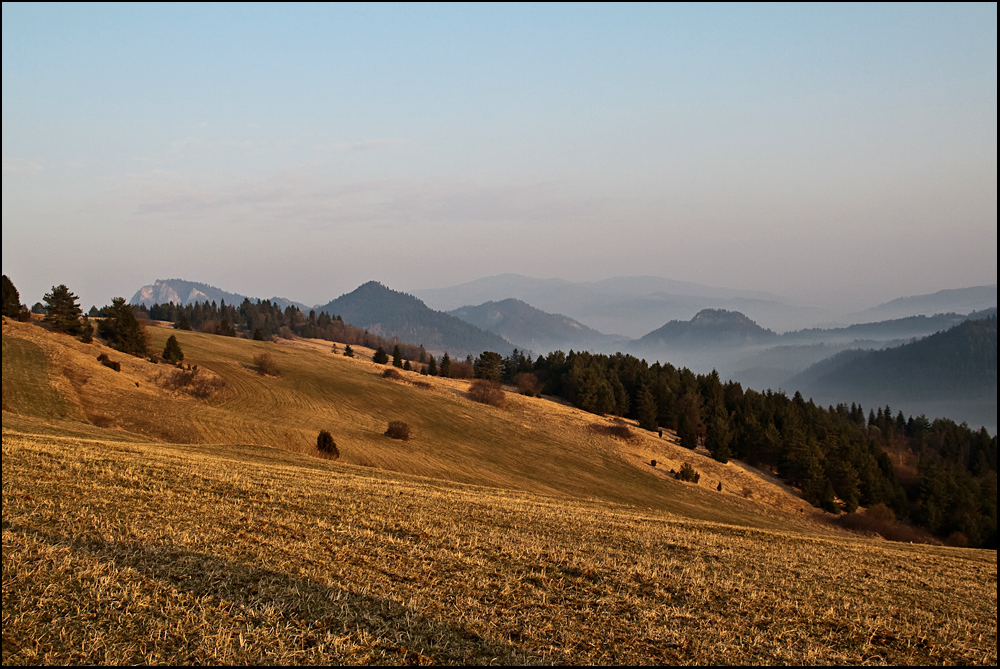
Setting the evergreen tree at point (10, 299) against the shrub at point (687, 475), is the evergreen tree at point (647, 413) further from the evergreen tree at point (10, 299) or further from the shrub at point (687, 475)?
the evergreen tree at point (10, 299)

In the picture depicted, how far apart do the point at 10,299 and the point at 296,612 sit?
88.4 m

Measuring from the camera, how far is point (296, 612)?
8.54 meters

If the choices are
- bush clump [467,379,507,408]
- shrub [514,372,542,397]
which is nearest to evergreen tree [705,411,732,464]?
bush clump [467,379,507,408]

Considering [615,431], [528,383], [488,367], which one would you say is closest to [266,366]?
[488,367]

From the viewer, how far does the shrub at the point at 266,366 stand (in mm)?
83250

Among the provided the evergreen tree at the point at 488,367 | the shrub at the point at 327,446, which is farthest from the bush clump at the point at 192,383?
the evergreen tree at the point at 488,367

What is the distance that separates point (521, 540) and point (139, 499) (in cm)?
1005

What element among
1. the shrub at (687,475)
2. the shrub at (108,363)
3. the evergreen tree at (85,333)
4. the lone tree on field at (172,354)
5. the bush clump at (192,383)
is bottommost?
the shrub at (687,475)

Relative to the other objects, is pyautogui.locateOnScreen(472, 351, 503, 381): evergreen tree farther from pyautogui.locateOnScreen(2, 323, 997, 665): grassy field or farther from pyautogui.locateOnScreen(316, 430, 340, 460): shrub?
pyautogui.locateOnScreen(2, 323, 997, 665): grassy field

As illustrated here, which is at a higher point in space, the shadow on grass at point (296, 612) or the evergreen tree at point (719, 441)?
the shadow on grass at point (296, 612)

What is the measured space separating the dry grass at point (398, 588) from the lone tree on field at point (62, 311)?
6321 cm

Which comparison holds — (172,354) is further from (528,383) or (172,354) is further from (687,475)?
(528,383)

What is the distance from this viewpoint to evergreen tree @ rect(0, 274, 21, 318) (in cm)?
7219

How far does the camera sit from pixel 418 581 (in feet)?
34.7
